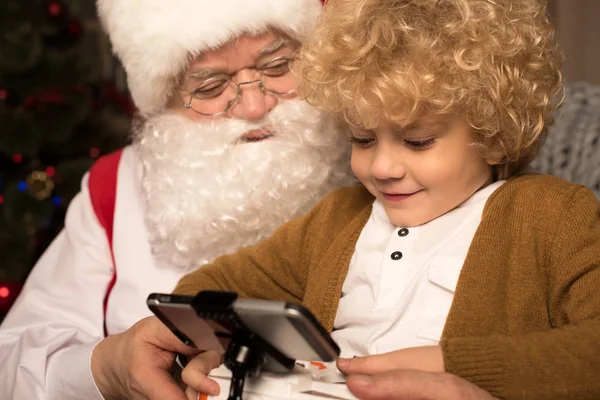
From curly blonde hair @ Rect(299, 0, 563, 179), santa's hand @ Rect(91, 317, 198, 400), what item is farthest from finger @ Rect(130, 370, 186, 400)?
curly blonde hair @ Rect(299, 0, 563, 179)

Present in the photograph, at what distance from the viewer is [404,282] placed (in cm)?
129

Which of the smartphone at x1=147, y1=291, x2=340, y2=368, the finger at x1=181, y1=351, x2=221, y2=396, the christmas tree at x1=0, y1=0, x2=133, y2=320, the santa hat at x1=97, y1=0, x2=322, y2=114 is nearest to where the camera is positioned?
the smartphone at x1=147, y1=291, x2=340, y2=368

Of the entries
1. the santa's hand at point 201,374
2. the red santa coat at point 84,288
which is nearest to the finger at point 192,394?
the santa's hand at point 201,374

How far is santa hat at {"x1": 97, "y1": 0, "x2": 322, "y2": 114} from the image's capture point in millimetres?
1667

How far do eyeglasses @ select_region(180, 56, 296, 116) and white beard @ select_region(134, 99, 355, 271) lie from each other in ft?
0.12

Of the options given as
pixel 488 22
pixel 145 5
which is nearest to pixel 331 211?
pixel 488 22

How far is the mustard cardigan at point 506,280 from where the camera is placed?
1033 millimetres

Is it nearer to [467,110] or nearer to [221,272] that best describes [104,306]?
[221,272]

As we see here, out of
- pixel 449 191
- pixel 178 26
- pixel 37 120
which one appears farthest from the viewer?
pixel 37 120

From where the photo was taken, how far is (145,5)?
174 centimetres

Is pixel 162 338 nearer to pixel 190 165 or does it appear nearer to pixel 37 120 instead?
pixel 190 165

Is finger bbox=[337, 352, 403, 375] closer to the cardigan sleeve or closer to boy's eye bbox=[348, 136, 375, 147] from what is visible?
the cardigan sleeve

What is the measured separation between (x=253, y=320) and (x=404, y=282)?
383 mm

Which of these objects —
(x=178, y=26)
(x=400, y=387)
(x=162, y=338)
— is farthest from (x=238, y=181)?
(x=400, y=387)
